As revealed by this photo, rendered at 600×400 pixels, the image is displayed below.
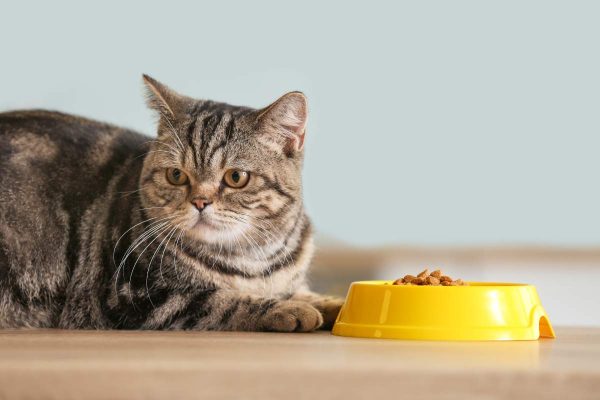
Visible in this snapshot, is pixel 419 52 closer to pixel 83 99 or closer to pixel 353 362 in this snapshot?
pixel 83 99

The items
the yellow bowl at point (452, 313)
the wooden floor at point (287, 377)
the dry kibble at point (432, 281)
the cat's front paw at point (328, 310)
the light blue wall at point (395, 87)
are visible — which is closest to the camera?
the wooden floor at point (287, 377)

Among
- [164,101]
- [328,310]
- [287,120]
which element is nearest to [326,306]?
[328,310]

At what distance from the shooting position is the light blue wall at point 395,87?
3.10 metres

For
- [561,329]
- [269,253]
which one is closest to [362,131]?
[269,253]

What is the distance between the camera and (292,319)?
148 centimetres

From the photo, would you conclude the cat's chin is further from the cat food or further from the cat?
the cat food

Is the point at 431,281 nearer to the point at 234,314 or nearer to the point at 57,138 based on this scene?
the point at 234,314

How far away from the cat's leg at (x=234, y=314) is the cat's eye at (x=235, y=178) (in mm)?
217

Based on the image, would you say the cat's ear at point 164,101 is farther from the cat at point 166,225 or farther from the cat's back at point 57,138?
the cat's back at point 57,138

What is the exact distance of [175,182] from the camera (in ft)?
5.55

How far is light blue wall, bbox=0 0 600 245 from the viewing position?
310 centimetres

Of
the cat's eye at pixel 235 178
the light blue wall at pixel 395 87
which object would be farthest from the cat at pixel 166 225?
the light blue wall at pixel 395 87

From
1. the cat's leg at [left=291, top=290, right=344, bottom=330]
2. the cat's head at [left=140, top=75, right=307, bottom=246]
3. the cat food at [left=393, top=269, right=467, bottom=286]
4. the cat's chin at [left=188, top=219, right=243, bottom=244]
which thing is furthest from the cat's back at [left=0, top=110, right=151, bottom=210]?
the cat food at [left=393, top=269, right=467, bottom=286]

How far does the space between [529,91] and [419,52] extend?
468mm
